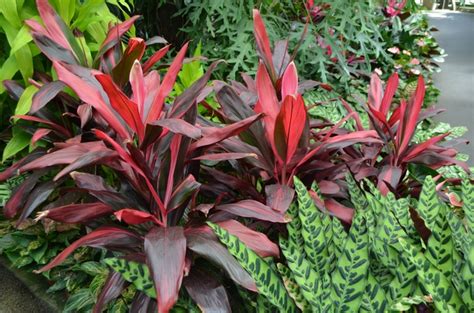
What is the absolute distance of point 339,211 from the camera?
1395 millimetres

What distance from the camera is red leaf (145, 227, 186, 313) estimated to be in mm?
1020

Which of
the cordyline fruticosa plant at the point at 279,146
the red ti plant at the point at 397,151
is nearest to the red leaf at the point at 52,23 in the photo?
the cordyline fruticosa plant at the point at 279,146

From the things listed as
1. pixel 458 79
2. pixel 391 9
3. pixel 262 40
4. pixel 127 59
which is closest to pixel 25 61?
pixel 127 59

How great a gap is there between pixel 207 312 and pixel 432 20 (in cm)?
1137

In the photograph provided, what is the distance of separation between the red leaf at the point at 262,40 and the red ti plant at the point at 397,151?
0.39 m

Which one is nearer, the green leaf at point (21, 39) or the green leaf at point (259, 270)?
the green leaf at point (259, 270)

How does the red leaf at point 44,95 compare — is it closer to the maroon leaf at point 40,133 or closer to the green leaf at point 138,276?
the maroon leaf at point 40,133

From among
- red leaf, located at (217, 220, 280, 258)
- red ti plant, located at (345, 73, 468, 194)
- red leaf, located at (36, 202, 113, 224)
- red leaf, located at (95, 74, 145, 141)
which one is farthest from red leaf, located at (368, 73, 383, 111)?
red leaf, located at (36, 202, 113, 224)

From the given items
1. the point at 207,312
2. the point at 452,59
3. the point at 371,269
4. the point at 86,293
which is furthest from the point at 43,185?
the point at 452,59

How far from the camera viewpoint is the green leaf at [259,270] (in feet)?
3.67

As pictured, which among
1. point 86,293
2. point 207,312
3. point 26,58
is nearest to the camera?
point 207,312

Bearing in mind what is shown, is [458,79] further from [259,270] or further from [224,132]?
[259,270]

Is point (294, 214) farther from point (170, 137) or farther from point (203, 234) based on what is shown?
point (170, 137)

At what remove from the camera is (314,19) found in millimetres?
3789
